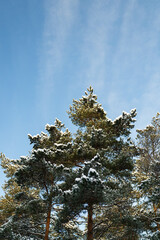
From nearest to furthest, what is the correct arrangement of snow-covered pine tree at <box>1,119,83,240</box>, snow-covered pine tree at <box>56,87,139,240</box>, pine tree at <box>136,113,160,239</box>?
1. snow-covered pine tree at <box>56,87,139,240</box>
2. snow-covered pine tree at <box>1,119,83,240</box>
3. pine tree at <box>136,113,160,239</box>

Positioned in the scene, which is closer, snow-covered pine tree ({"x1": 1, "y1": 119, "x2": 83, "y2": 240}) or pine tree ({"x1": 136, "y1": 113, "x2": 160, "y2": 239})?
snow-covered pine tree ({"x1": 1, "y1": 119, "x2": 83, "y2": 240})

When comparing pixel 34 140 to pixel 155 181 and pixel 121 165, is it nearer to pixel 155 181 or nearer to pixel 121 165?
pixel 121 165

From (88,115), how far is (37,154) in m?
6.05

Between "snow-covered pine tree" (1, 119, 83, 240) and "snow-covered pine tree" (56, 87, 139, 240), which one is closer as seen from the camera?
"snow-covered pine tree" (56, 87, 139, 240)

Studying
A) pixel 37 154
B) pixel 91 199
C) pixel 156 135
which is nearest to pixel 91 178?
pixel 91 199

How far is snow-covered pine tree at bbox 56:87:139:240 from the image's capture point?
741cm

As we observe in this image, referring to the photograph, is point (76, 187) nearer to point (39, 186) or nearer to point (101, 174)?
point (101, 174)

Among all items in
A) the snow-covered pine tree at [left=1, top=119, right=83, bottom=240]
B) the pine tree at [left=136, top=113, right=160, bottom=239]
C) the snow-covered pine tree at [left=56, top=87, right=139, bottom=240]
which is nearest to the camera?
the snow-covered pine tree at [left=56, top=87, right=139, bottom=240]

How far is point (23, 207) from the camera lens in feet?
31.9

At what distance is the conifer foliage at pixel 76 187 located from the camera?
819 cm

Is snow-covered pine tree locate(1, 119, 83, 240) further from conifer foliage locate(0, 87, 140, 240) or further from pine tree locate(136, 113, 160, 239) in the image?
pine tree locate(136, 113, 160, 239)

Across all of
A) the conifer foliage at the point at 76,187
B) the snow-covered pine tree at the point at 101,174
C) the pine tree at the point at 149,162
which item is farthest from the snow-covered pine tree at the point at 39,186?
the pine tree at the point at 149,162

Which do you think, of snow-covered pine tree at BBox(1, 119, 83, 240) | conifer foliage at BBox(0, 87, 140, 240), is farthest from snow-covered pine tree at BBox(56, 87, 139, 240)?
snow-covered pine tree at BBox(1, 119, 83, 240)

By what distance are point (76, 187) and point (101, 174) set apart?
2218 mm
